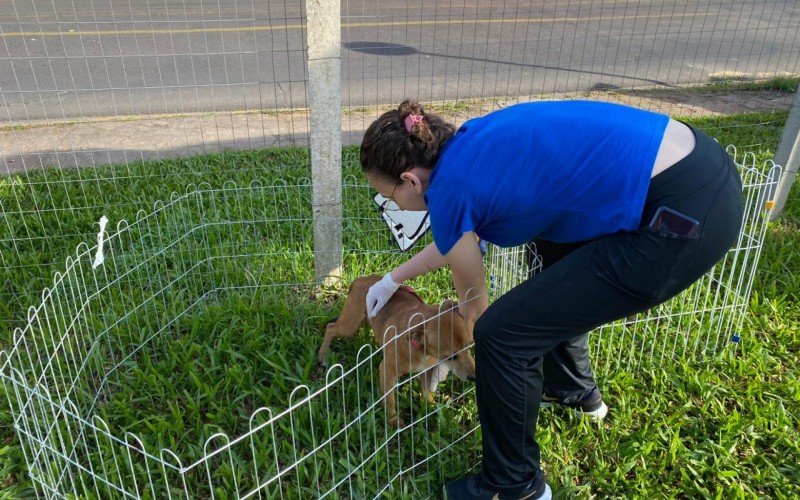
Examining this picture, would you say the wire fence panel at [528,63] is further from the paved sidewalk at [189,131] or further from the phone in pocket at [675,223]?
the phone in pocket at [675,223]

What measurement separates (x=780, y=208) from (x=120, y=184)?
5.21 meters

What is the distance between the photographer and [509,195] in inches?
82.4

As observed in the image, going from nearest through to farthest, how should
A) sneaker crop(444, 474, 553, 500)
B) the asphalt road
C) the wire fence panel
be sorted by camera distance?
sneaker crop(444, 474, 553, 500) → the asphalt road → the wire fence panel

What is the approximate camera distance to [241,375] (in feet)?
10.7

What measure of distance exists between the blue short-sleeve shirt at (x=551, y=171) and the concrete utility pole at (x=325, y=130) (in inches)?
61.8

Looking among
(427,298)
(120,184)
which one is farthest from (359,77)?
(427,298)

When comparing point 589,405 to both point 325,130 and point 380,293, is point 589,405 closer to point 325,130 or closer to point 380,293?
point 380,293

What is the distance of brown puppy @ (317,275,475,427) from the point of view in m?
2.74

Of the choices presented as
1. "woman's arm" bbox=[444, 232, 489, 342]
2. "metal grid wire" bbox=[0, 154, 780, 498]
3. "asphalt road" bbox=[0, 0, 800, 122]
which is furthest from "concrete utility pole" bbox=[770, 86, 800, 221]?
"woman's arm" bbox=[444, 232, 489, 342]

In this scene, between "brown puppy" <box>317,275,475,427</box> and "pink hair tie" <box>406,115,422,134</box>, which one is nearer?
"pink hair tie" <box>406,115,422,134</box>

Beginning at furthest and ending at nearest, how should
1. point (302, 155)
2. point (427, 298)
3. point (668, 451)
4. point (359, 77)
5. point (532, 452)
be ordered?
point (359, 77)
point (302, 155)
point (427, 298)
point (668, 451)
point (532, 452)

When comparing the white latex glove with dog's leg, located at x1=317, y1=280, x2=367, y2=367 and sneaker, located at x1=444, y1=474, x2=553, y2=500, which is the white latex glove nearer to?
dog's leg, located at x1=317, y1=280, x2=367, y2=367

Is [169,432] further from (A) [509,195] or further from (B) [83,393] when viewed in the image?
(A) [509,195]

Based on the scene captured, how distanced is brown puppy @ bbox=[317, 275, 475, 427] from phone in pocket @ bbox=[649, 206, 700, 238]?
0.92 m
